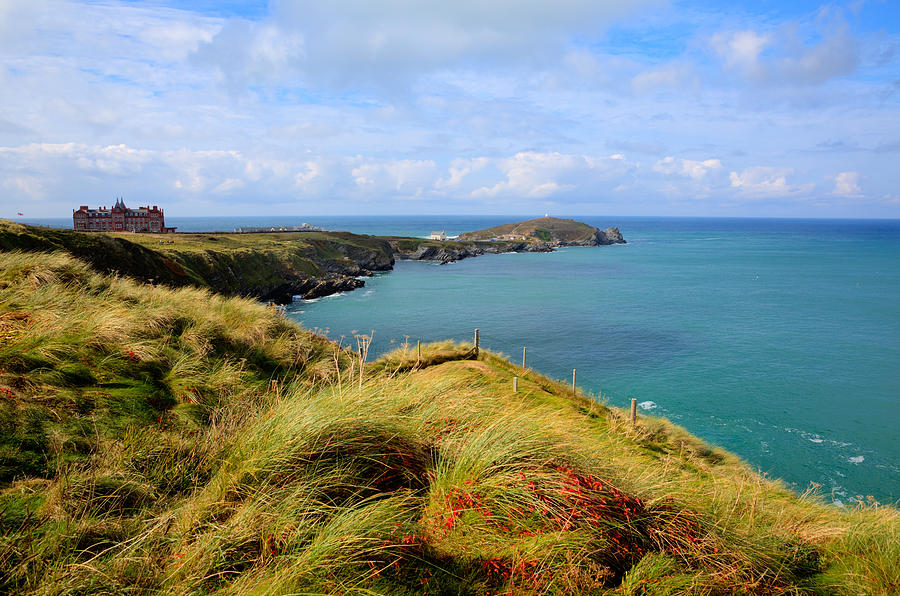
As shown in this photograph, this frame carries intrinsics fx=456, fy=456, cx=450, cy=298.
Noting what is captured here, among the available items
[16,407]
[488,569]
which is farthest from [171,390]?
[488,569]

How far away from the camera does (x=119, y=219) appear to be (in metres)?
92.4

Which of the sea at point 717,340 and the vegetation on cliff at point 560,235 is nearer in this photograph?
the sea at point 717,340

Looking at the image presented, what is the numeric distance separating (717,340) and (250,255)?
6031 centimetres

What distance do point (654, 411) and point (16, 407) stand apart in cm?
3024

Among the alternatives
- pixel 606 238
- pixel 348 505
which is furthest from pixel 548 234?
pixel 348 505

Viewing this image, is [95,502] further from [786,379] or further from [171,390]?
[786,379]

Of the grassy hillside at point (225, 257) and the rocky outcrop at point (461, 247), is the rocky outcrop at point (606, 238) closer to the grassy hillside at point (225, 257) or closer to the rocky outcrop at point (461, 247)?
the rocky outcrop at point (461, 247)

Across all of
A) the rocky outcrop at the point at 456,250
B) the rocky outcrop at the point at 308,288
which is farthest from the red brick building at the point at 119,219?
the rocky outcrop at the point at 456,250

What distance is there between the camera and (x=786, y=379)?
35094 mm

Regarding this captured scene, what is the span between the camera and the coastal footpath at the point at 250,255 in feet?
76.4

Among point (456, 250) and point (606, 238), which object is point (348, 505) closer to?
point (456, 250)

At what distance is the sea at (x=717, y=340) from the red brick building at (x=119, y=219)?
50.2 meters

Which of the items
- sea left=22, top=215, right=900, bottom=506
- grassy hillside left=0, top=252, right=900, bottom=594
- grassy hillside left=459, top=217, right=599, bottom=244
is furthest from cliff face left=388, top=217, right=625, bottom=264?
grassy hillside left=0, top=252, right=900, bottom=594

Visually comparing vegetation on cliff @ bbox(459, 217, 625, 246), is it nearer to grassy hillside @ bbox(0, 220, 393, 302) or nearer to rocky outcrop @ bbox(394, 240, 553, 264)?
rocky outcrop @ bbox(394, 240, 553, 264)
